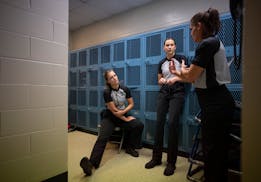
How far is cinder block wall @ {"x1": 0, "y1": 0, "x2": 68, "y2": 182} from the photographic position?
49.8 inches

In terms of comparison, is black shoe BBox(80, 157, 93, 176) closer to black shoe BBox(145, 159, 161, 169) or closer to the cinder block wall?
the cinder block wall

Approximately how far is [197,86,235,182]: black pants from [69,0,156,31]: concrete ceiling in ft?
8.64

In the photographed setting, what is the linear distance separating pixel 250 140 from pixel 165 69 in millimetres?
1848

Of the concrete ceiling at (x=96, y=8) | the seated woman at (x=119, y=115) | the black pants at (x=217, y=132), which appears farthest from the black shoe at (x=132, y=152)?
the concrete ceiling at (x=96, y=8)

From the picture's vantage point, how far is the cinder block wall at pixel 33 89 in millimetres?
1266

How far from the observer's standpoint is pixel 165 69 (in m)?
2.31

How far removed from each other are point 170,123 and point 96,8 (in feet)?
9.07

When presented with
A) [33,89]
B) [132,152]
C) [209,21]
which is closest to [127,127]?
[132,152]

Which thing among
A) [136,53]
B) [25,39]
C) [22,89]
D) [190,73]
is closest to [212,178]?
[190,73]

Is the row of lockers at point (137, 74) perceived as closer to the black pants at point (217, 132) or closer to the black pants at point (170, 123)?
→ the black pants at point (170, 123)

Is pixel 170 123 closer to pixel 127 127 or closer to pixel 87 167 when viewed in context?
pixel 127 127

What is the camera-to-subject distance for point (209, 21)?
1257 millimetres

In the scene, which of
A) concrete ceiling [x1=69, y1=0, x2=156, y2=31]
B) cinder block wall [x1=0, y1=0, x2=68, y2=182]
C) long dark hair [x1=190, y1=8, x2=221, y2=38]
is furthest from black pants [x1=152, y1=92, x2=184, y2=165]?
concrete ceiling [x1=69, y1=0, x2=156, y2=31]

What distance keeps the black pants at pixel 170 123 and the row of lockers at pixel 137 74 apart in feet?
0.81
